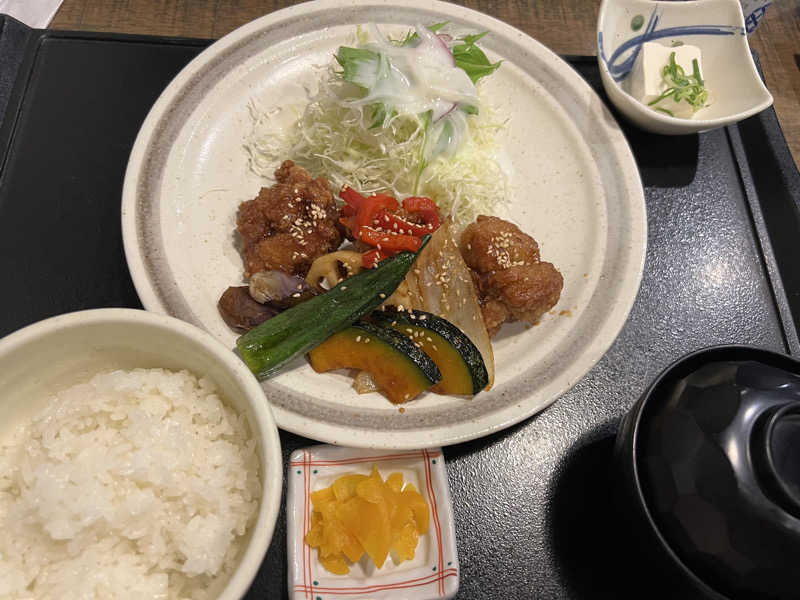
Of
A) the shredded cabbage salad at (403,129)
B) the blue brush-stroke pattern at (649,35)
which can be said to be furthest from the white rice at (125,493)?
the blue brush-stroke pattern at (649,35)

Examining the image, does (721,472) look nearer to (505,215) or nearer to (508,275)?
(508,275)

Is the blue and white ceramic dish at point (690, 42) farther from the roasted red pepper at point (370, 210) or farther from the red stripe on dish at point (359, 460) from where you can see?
the red stripe on dish at point (359, 460)

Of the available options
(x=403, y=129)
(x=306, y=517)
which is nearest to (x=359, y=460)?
(x=306, y=517)

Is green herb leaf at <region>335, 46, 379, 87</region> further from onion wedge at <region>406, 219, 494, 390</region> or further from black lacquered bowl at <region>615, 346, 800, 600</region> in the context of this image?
black lacquered bowl at <region>615, 346, 800, 600</region>

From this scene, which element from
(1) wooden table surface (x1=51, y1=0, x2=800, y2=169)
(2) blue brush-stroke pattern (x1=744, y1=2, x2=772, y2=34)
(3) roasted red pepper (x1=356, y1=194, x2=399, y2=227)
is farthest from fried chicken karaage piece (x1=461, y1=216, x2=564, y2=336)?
(2) blue brush-stroke pattern (x1=744, y1=2, x2=772, y2=34)

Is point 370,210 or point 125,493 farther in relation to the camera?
point 370,210

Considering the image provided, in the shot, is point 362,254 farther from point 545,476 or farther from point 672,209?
point 672,209
